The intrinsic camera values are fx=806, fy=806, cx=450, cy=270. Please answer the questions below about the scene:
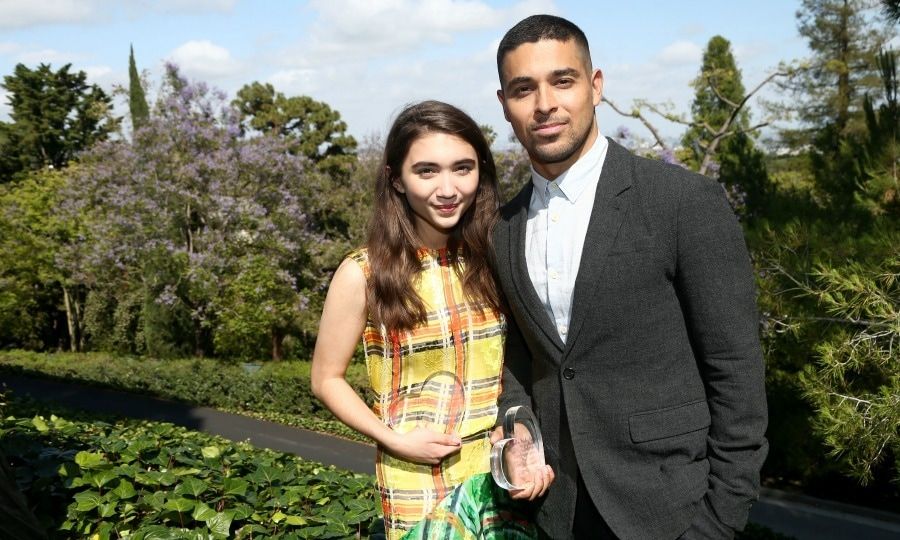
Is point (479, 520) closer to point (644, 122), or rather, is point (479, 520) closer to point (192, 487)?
point (192, 487)

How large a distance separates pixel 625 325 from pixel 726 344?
0.23 m

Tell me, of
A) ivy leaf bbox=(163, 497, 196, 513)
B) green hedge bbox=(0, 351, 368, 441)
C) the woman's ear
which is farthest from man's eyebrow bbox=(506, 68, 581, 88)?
green hedge bbox=(0, 351, 368, 441)

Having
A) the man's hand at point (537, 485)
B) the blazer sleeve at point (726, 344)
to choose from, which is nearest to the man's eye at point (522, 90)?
the blazer sleeve at point (726, 344)

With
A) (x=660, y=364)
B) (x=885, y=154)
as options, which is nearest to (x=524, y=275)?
(x=660, y=364)

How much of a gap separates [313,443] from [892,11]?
11348mm

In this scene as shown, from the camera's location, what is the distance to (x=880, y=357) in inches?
145

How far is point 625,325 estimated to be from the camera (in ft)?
6.34

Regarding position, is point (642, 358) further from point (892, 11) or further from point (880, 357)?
point (892, 11)

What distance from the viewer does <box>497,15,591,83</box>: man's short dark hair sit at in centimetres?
201

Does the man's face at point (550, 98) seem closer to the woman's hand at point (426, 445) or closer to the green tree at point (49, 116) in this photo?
the woman's hand at point (426, 445)

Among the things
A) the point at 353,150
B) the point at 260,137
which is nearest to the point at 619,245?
the point at 260,137

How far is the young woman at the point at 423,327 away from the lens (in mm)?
2336

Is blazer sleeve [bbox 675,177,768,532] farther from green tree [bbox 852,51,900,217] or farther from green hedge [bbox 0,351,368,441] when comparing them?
green hedge [bbox 0,351,368,441]

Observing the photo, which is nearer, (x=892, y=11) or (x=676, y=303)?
(x=676, y=303)
